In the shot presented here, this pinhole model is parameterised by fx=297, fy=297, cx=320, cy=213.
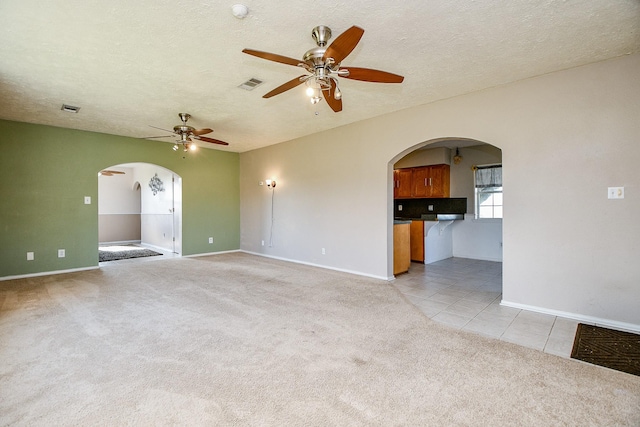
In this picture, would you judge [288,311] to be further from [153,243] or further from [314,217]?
[153,243]

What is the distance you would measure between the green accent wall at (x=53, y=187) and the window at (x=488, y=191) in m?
6.92

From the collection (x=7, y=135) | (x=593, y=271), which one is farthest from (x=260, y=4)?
(x=7, y=135)

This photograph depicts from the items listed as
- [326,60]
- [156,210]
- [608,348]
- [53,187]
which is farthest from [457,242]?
[53,187]

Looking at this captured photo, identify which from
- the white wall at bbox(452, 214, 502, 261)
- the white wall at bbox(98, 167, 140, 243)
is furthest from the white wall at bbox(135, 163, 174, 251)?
the white wall at bbox(452, 214, 502, 261)

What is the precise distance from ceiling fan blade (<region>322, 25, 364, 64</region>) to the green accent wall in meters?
5.61

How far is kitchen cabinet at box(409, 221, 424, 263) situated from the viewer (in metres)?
6.43

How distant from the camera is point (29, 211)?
5.16m

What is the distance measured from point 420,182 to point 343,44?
19.1ft

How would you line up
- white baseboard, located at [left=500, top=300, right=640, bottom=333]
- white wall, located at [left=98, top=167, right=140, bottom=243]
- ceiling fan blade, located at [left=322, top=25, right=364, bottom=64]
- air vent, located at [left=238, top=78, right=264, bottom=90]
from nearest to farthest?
ceiling fan blade, located at [left=322, top=25, right=364, bottom=64] → white baseboard, located at [left=500, top=300, right=640, bottom=333] → air vent, located at [left=238, top=78, right=264, bottom=90] → white wall, located at [left=98, top=167, right=140, bottom=243]

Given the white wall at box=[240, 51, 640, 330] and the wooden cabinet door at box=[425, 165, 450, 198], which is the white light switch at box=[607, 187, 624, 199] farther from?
the wooden cabinet door at box=[425, 165, 450, 198]

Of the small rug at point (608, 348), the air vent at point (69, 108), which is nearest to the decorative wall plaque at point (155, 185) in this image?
the air vent at point (69, 108)

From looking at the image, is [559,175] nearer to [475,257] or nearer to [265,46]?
[265,46]

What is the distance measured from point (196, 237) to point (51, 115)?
3573 millimetres

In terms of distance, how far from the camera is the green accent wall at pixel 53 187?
5000 mm
